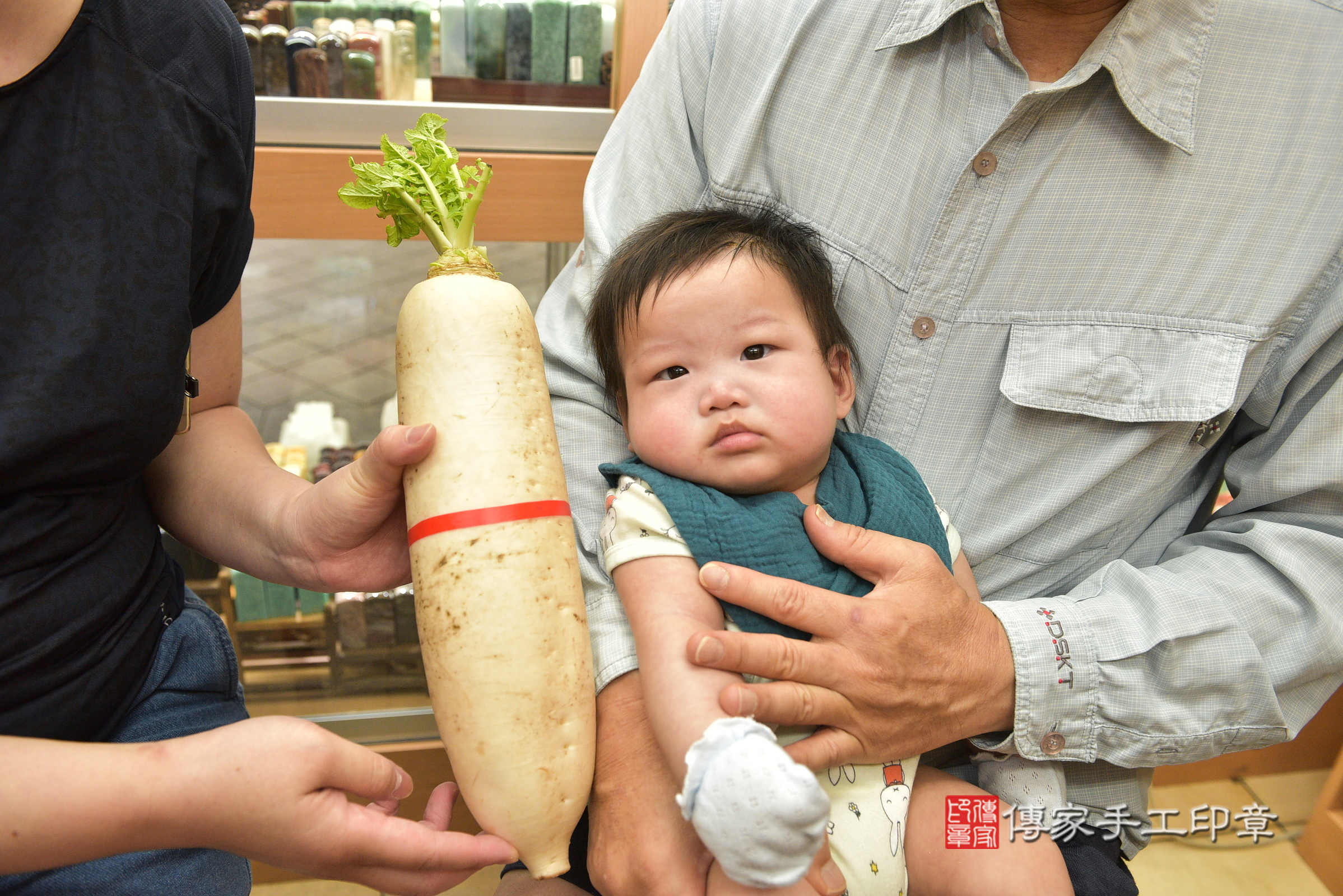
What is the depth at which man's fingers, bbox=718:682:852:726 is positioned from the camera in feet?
3.02

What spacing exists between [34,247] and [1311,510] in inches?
61.1

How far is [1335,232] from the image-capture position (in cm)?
109

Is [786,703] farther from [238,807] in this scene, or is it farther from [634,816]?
[238,807]

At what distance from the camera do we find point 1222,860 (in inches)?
86.0

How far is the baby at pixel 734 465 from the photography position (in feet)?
3.34

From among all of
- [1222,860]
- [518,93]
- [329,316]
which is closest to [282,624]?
[329,316]

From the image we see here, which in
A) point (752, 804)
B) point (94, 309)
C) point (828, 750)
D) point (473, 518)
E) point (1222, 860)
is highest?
point (94, 309)

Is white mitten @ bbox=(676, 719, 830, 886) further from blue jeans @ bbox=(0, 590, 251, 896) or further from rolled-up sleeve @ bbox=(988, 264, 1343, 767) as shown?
blue jeans @ bbox=(0, 590, 251, 896)

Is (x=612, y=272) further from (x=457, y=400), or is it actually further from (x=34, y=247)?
(x=34, y=247)

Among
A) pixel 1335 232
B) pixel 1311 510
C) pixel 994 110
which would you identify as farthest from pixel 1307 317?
pixel 994 110

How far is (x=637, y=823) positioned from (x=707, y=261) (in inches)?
28.3

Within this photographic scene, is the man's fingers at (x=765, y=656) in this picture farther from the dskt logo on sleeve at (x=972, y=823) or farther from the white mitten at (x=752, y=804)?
the dskt logo on sleeve at (x=972, y=823)

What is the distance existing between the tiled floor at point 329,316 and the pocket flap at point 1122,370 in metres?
1.73

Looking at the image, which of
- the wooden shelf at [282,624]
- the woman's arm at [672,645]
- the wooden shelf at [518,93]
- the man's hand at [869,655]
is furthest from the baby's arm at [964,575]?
the wooden shelf at [282,624]
